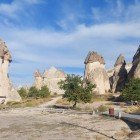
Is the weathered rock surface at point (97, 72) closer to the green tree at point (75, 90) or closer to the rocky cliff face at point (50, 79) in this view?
the rocky cliff face at point (50, 79)

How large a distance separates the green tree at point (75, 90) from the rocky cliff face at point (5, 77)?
119 ft

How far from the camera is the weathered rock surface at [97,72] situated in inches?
4988

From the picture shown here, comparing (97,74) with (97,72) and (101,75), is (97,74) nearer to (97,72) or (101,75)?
(97,72)

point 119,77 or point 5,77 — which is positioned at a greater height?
point 119,77

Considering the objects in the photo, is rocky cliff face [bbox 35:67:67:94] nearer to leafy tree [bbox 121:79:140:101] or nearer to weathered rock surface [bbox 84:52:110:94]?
weathered rock surface [bbox 84:52:110:94]

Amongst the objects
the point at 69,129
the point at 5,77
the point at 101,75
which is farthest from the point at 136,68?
the point at 69,129

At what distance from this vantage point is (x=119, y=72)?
13175cm

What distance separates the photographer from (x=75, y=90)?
224 ft

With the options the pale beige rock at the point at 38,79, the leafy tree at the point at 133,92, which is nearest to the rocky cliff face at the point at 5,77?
the leafy tree at the point at 133,92

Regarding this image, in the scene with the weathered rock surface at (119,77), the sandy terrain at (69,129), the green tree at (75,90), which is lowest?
the sandy terrain at (69,129)

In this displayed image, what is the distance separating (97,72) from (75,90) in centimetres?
6164

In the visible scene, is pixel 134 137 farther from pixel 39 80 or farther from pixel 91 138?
pixel 39 80

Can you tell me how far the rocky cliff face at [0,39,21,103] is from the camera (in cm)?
10275

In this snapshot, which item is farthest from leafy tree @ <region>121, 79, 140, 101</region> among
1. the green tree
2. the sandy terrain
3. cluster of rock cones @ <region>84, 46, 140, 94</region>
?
cluster of rock cones @ <region>84, 46, 140, 94</region>
